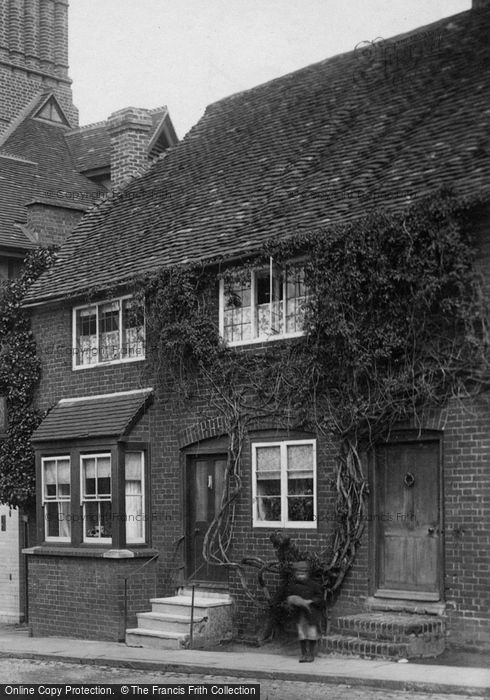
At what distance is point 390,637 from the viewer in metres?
14.2

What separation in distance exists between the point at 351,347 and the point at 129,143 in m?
11.1

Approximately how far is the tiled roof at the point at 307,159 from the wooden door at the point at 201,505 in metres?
3.12

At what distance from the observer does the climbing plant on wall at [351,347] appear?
14438mm

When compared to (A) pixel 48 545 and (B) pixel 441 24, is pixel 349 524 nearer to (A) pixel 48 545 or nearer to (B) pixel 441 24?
(A) pixel 48 545

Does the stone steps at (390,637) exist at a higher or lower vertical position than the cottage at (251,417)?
lower

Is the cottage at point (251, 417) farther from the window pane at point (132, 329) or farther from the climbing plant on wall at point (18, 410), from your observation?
the climbing plant on wall at point (18, 410)

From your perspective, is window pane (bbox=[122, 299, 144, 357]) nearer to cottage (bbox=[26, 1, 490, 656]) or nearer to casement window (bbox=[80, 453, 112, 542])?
cottage (bbox=[26, 1, 490, 656])

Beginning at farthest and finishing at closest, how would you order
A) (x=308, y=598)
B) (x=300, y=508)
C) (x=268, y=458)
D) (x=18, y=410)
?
(x=18, y=410), (x=268, y=458), (x=300, y=508), (x=308, y=598)

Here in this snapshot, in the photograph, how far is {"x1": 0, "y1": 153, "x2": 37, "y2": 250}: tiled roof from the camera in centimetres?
2422

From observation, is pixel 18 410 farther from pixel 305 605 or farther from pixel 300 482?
pixel 305 605

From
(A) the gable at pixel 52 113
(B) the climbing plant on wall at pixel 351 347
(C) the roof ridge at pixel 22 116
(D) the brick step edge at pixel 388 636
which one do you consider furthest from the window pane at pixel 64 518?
(A) the gable at pixel 52 113

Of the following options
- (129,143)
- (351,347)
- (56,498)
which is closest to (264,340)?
(351,347)

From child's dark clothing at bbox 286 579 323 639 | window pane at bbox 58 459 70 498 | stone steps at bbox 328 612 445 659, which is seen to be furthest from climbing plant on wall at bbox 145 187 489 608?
window pane at bbox 58 459 70 498

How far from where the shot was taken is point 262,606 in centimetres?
1673
